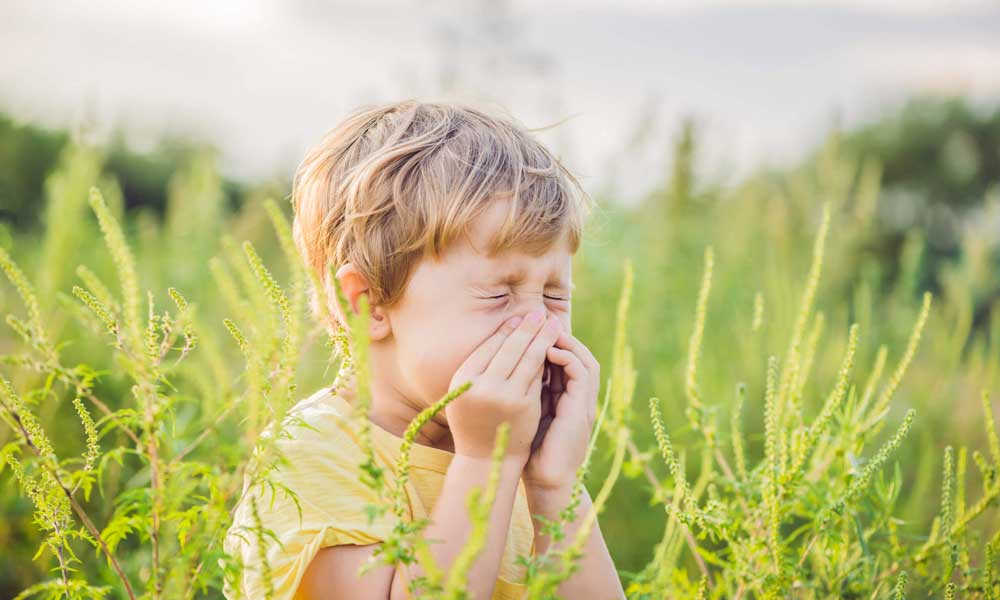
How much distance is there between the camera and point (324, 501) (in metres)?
1.61

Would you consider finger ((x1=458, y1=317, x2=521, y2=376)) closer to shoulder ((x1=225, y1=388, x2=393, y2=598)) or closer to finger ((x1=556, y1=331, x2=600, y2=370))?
finger ((x1=556, y1=331, x2=600, y2=370))

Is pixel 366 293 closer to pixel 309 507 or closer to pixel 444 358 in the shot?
pixel 444 358

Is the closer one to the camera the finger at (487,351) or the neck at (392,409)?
the finger at (487,351)

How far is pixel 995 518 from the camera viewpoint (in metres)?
2.77

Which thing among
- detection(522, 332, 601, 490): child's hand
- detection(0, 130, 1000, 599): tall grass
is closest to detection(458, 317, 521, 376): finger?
detection(522, 332, 601, 490): child's hand

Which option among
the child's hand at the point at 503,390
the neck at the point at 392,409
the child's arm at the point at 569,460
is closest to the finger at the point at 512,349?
the child's hand at the point at 503,390

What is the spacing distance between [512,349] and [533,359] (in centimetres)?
4

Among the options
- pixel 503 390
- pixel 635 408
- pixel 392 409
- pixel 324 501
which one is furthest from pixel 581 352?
pixel 635 408

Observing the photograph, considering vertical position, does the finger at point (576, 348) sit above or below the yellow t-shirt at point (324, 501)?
above

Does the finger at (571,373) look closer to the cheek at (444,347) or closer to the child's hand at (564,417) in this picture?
the child's hand at (564,417)

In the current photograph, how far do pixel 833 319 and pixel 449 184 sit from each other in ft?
11.2

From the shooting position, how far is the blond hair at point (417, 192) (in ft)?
5.67

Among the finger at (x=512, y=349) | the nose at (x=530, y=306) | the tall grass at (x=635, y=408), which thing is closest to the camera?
the tall grass at (x=635, y=408)

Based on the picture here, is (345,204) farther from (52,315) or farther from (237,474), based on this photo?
(52,315)
